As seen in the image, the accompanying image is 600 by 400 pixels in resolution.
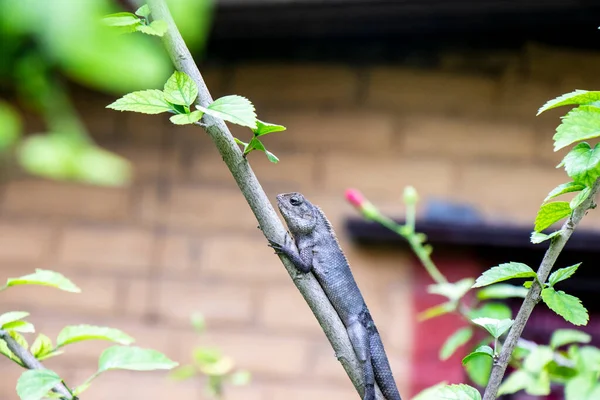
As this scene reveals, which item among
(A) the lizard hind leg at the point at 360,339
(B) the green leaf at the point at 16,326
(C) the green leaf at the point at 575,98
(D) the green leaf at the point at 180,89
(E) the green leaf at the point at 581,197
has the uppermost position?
(C) the green leaf at the point at 575,98

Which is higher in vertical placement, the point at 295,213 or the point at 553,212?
the point at 553,212

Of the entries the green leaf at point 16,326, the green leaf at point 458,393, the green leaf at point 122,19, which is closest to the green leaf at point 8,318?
the green leaf at point 16,326

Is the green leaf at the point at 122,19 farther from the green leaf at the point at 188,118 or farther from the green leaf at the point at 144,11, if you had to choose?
the green leaf at the point at 188,118

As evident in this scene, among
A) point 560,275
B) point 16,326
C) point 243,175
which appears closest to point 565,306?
point 560,275

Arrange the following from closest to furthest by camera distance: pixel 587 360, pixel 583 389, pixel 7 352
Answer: pixel 7 352
pixel 583 389
pixel 587 360

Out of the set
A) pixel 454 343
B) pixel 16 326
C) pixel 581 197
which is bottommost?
pixel 454 343

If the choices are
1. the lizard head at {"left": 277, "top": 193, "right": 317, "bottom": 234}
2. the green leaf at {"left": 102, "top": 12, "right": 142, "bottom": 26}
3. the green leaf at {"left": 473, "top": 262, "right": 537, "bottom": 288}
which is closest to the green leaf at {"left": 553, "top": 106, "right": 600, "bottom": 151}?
the green leaf at {"left": 473, "top": 262, "right": 537, "bottom": 288}

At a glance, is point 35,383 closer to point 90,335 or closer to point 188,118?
point 90,335
